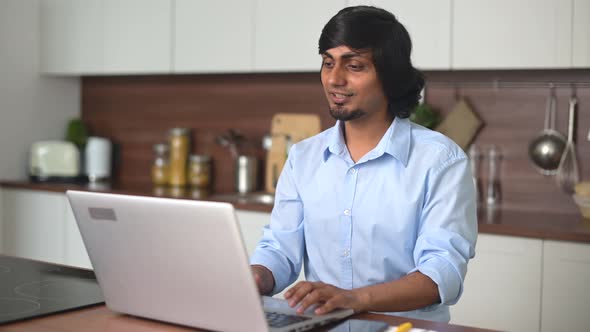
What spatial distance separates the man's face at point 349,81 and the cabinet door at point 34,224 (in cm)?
267

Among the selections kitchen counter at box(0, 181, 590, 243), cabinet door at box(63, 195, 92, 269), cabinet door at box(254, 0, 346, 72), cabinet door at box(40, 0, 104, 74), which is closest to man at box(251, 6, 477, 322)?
kitchen counter at box(0, 181, 590, 243)

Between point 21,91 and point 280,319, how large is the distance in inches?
135

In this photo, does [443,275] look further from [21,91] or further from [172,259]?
[21,91]

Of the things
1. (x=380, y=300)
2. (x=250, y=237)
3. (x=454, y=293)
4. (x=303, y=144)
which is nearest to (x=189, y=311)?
(x=380, y=300)

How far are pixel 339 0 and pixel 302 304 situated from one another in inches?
89.6

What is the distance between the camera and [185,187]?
14.1 feet

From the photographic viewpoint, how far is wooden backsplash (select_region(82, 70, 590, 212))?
341 centimetres

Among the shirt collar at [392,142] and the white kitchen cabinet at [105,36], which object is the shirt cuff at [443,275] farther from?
the white kitchen cabinet at [105,36]

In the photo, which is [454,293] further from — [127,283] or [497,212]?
[497,212]

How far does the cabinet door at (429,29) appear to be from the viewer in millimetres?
3277

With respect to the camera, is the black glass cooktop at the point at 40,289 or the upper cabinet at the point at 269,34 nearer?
the black glass cooktop at the point at 40,289

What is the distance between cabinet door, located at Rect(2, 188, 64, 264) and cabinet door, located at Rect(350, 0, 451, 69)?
2.03 meters

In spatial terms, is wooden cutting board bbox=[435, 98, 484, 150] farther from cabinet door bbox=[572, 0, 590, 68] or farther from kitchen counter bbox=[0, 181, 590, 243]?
cabinet door bbox=[572, 0, 590, 68]

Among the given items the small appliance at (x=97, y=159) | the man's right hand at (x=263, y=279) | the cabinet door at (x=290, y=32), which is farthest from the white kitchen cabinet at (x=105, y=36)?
the man's right hand at (x=263, y=279)
